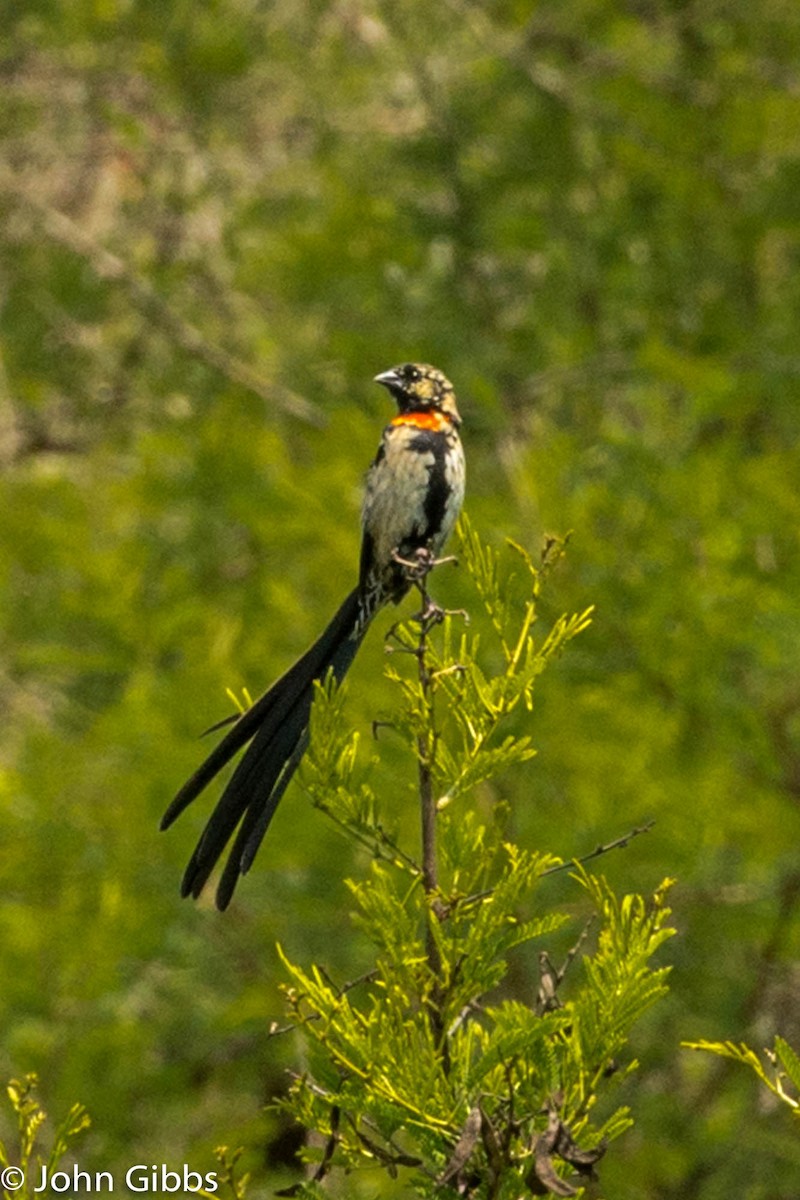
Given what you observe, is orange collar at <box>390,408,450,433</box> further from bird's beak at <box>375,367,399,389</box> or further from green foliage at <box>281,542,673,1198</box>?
green foliage at <box>281,542,673,1198</box>

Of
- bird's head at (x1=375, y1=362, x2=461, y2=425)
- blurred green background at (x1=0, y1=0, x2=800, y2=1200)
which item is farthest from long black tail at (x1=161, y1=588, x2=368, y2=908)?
blurred green background at (x1=0, y1=0, x2=800, y2=1200)

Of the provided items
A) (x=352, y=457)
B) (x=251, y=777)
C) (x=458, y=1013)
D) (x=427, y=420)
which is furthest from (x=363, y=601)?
(x=352, y=457)

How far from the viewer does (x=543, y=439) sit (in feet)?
24.3

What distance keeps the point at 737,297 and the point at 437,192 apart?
164cm

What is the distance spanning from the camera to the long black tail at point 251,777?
2680mm

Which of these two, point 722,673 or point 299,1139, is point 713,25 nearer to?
point 722,673

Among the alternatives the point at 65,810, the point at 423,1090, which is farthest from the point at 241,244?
the point at 423,1090

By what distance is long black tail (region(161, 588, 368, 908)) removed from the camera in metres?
2.68

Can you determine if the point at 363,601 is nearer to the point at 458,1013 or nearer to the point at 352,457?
the point at 458,1013

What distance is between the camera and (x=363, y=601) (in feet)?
11.1

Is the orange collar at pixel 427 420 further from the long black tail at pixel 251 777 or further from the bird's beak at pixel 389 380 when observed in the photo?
the long black tail at pixel 251 777

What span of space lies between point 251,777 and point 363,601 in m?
0.59

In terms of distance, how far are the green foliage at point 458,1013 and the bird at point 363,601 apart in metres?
0.40

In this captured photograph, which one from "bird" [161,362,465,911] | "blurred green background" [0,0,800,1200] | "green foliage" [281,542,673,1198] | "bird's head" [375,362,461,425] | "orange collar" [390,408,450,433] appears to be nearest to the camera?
"green foliage" [281,542,673,1198]
